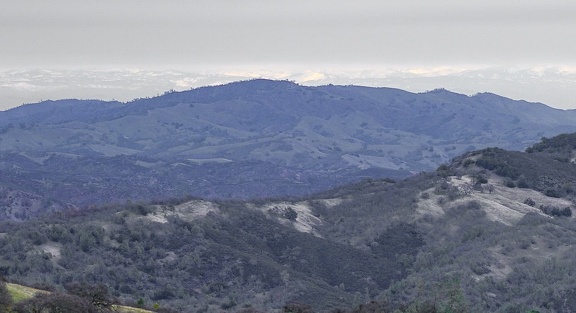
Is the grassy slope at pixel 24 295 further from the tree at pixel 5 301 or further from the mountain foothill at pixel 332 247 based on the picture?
the mountain foothill at pixel 332 247

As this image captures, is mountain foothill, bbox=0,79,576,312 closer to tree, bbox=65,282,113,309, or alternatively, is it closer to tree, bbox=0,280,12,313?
tree, bbox=65,282,113,309

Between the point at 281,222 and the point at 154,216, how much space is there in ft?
52.1

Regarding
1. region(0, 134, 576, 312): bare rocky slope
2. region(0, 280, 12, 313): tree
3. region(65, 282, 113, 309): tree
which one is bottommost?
region(0, 134, 576, 312): bare rocky slope

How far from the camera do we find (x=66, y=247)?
106938 mm

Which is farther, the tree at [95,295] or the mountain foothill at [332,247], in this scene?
the mountain foothill at [332,247]

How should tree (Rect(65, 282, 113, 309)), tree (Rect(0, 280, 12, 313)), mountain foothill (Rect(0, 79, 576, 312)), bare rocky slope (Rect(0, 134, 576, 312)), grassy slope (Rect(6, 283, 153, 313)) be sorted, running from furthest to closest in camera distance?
bare rocky slope (Rect(0, 134, 576, 312)) < mountain foothill (Rect(0, 79, 576, 312)) < tree (Rect(65, 282, 113, 309)) < grassy slope (Rect(6, 283, 153, 313)) < tree (Rect(0, 280, 12, 313))

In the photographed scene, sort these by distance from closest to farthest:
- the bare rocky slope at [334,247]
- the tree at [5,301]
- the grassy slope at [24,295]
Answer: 1. the tree at [5,301]
2. the grassy slope at [24,295]
3. the bare rocky slope at [334,247]

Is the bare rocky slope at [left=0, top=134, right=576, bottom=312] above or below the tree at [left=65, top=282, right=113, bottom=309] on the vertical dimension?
below

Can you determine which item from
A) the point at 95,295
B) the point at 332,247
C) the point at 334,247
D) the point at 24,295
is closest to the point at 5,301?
the point at 24,295

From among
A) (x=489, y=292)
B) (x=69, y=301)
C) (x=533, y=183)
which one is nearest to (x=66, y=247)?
(x=489, y=292)

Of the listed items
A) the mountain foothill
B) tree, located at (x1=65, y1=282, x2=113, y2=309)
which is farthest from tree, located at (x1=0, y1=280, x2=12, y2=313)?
the mountain foothill

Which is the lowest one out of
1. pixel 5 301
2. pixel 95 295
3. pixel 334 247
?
pixel 334 247

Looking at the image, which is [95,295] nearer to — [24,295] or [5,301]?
[24,295]

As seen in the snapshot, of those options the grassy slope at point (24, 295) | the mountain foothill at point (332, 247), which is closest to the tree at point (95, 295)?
the grassy slope at point (24, 295)
